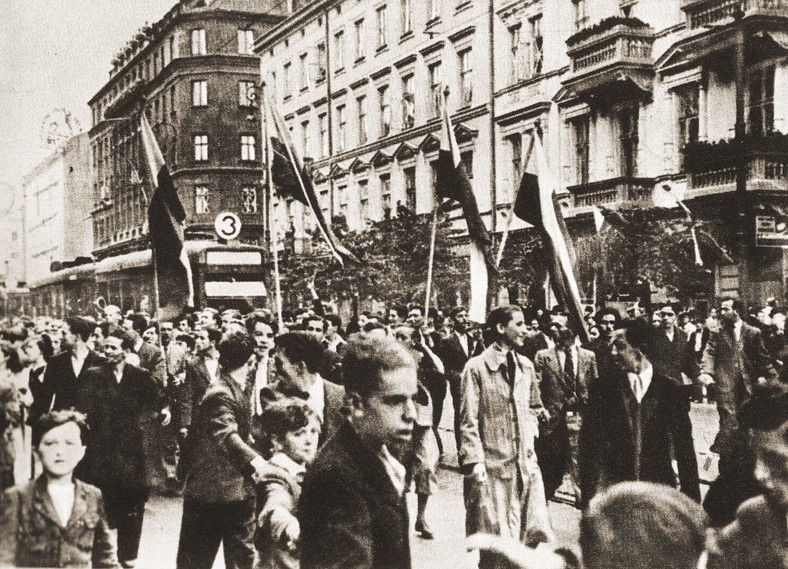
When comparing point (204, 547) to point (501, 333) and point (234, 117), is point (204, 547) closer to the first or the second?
A: point (501, 333)

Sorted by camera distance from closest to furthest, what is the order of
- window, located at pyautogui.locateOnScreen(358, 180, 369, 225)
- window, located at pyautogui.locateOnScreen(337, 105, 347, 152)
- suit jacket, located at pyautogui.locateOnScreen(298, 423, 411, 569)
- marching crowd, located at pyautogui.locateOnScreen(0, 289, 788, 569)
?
suit jacket, located at pyautogui.locateOnScreen(298, 423, 411, 569)
marching crowd, located at pyautogui.locateOnScreen(0, 289, 788, 569)
window, located at pyautogui.locateOnScreen(358, 180, 369, 225)
window, located at pyautogui.locateOnScreen(337, 105, 347, 152)

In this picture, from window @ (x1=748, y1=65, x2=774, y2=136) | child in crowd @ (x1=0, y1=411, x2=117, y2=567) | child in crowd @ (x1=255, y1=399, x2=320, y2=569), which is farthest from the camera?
window @ (x1=748, y1=65, x2=774, y2=136)

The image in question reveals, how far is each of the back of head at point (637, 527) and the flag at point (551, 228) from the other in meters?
4.05

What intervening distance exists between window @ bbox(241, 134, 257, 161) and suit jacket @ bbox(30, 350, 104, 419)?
13.4 feet

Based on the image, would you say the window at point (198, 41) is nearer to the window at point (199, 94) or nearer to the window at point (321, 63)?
the window at point (199, 94)

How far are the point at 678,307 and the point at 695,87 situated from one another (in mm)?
2365

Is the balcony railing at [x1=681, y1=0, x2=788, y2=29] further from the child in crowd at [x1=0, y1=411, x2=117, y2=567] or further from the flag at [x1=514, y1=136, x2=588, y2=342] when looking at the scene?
the child in crowd at [x1=0, y1=411, x2=117, y2=567]

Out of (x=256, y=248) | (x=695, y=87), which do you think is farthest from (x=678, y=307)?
(x=256, y=248)

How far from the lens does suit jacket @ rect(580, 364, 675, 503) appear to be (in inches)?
197

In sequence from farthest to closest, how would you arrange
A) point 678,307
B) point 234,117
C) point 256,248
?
point 256,248
point 678,307
point 234,117

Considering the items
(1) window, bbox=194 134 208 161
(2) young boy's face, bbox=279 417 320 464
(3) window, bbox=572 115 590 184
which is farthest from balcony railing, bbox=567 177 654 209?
(2) young boy's face, bbox=279 417 320 464

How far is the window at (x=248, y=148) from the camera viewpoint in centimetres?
905

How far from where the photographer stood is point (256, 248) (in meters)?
11.3

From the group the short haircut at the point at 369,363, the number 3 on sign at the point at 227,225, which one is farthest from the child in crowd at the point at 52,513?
the number 3 on sign at the point at 227,225
